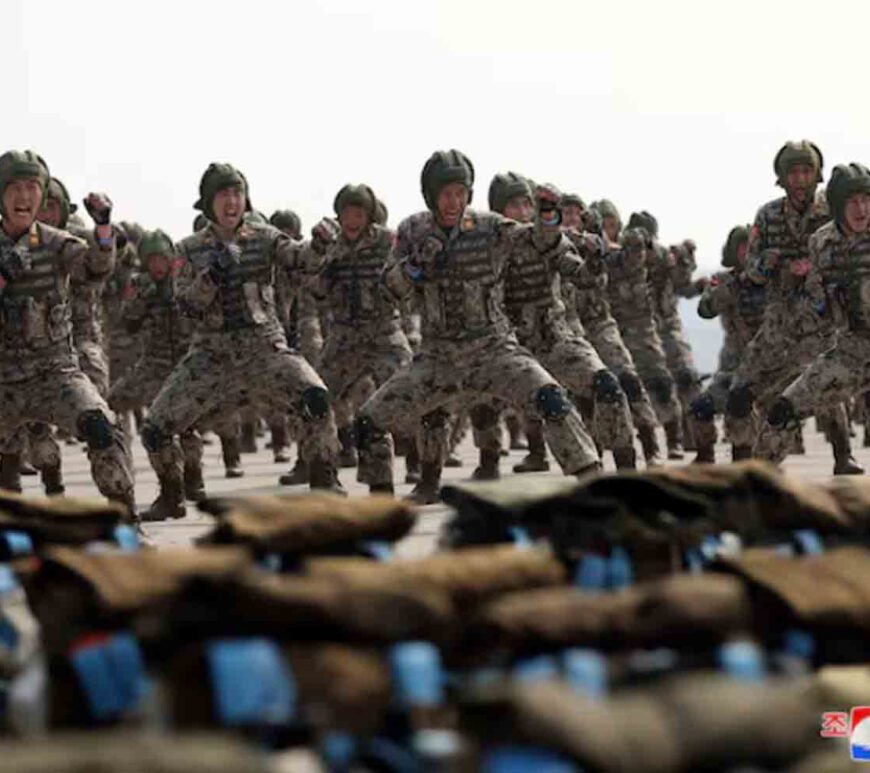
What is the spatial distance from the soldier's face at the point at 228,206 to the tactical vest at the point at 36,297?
2.12 metres

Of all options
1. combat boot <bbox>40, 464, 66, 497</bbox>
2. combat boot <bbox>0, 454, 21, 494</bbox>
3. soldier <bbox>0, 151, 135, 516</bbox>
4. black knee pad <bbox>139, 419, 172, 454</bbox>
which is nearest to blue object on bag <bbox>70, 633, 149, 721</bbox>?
soldier <bbox>0, 151, 135, 516</bbox>

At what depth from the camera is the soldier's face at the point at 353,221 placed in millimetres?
17156


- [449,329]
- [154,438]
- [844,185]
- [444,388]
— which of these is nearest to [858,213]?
[844,185]

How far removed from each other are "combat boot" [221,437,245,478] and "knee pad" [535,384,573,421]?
6360 millimetres

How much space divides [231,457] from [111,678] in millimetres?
14495

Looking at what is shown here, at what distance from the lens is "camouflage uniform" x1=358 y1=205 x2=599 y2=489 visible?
1230 centimetres

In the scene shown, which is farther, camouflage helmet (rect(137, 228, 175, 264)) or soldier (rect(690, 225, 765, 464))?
camouflage helmet (rect(137, 228, 175, 264))

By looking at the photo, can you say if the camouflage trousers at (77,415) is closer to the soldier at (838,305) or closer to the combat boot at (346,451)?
the soldier at (838,305)

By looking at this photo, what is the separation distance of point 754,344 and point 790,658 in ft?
33.6

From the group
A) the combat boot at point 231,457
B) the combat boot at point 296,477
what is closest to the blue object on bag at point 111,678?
the combat boot at point 296,477

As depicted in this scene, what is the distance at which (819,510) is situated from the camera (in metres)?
4.58

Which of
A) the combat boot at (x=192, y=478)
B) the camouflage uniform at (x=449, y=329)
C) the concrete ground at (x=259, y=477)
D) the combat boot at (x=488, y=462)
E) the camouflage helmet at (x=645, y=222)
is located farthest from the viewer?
the camouflage helmet at (x=645, y=222)

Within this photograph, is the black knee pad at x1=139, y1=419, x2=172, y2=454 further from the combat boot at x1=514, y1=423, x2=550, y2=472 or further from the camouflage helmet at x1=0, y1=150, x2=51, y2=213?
the combat boot at x1=514, y1=423, x2=550, y2=472

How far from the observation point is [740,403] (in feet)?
45.2
